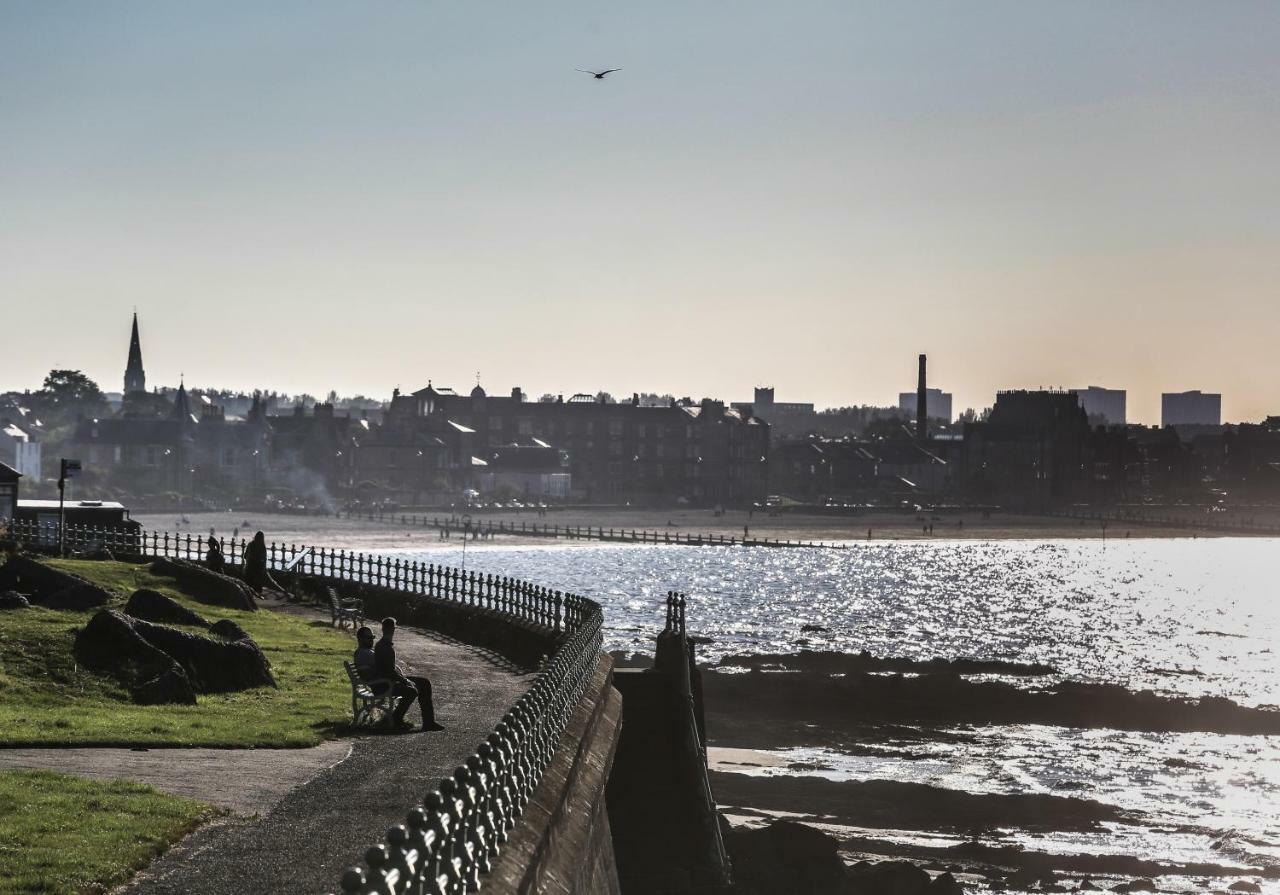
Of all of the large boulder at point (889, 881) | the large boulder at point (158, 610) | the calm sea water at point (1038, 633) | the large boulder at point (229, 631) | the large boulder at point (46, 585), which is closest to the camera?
the large boulder at point (229, 631)

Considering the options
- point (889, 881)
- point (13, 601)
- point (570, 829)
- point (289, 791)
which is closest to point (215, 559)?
point (13, 601)

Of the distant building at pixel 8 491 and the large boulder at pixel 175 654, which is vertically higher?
the distant building at pixel 8 491

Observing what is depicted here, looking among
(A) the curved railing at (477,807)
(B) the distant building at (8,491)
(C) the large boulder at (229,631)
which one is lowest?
(C) the large boulder at (229,631)

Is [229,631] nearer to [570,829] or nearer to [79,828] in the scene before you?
[79,828]

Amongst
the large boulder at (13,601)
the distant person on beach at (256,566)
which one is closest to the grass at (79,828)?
the large boulder at (13,601)

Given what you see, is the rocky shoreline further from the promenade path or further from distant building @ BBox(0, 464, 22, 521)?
distant building @ BBox(0, 464, 22, 521)

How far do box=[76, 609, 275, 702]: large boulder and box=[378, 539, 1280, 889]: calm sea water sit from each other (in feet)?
64.9

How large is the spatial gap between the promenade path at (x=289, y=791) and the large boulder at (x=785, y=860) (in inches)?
388

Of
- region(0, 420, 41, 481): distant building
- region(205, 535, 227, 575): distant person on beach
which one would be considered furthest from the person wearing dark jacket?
region(0, 420, 41, 481): distant building

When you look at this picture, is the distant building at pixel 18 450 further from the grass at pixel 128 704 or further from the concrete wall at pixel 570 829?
the concrete wall at pixel 570 829

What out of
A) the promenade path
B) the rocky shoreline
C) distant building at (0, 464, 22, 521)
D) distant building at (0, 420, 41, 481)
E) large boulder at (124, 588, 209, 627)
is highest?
distant building at (0, 420, 41, 481)

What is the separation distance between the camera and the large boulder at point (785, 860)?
30.9 m

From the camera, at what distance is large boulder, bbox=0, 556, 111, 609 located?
98.9 feet

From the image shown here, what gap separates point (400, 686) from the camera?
19.8 metres
